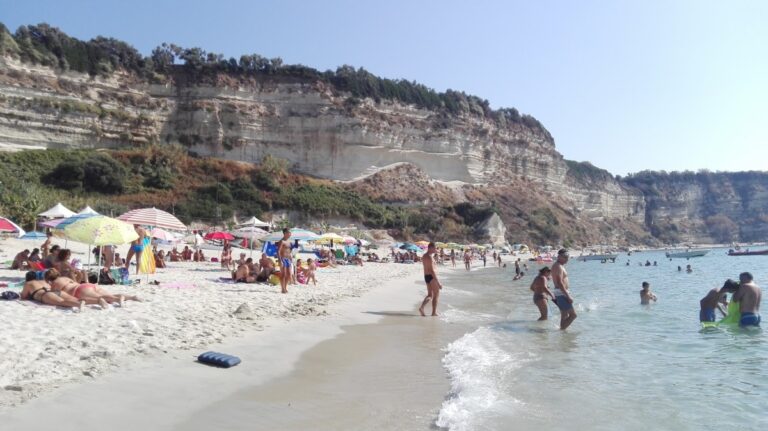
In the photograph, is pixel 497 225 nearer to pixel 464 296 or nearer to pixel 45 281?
pixel 464 296

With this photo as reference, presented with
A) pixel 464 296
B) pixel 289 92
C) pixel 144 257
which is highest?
pixel 289 92

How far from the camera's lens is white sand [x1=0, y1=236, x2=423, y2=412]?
4.32 meters

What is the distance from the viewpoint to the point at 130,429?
11.8ft

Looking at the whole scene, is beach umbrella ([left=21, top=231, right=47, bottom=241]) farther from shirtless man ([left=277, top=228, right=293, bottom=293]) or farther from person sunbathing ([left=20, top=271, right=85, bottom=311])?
person sunbathing ([left=20, top=271, right=85, bottom=311])

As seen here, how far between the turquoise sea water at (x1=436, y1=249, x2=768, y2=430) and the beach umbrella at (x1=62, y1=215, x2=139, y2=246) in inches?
260

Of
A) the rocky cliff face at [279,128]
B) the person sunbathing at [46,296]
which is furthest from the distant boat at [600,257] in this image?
the person sunbathing at [46,296]

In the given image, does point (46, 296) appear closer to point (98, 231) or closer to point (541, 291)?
point (98, 231)

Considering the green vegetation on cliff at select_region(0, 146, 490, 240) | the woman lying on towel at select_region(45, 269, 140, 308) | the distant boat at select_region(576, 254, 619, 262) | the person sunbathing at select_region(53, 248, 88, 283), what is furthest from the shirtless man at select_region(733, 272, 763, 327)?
the distant boat at select_region(576, 254, 619, 262)

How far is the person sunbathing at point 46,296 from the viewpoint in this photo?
23.8 feet

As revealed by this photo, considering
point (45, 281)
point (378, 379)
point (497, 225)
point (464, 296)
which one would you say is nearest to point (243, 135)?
point (497, 225)

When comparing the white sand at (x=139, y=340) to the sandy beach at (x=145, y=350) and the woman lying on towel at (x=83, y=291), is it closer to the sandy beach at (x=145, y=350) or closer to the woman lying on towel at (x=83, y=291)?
A: the sandy beach at (x=145, y=350)

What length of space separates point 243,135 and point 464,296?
151 ft

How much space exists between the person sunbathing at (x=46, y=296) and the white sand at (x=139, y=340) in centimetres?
17

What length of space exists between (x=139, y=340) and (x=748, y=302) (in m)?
9.61
